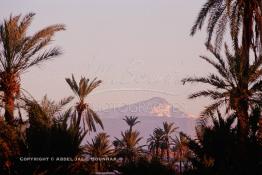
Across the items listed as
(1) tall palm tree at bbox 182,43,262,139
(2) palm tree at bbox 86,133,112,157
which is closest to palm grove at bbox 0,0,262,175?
(1) tall palm tree at bbox 182,43,262,139

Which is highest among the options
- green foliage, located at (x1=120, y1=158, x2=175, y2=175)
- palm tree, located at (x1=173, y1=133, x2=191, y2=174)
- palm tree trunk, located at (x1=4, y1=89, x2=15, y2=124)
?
palm tree trunk, located at (x1=4, y1=89, x2=15, y2=124)

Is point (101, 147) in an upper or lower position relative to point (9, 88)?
lower

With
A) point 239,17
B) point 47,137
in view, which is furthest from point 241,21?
point 47,137

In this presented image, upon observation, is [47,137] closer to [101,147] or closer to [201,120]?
[201,120]

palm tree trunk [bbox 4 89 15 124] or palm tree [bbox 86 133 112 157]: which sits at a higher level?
palm tree trunk [bbox 4 89 15 124]

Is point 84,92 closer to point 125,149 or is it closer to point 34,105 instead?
point 34,105

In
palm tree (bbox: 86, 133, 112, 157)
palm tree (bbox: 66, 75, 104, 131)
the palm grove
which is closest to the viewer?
the palm grove

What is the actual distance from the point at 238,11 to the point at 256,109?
4026 mm

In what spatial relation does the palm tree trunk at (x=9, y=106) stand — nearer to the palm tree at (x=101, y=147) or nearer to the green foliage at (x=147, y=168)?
the green foliage at (x=147, y=168)

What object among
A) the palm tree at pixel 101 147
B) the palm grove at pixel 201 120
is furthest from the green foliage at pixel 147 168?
the palm tree at pixel 101 147

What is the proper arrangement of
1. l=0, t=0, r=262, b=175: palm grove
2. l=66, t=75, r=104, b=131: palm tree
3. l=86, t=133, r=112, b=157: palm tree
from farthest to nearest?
l=86, t=133, r=112, b=157: palm tree
l=66, t=75, r=104, b=131: palm tree
l=0, t=0, r=262, b=175: palm grove

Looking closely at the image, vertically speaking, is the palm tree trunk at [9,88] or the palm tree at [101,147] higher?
the palm tree trunk at [9,88]

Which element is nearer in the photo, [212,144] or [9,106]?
[9,106]

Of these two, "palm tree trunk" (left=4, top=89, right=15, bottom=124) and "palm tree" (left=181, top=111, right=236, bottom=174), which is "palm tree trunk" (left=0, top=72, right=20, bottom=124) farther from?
"palm tree" (left=181, top=111, right=236, bottom=174)
